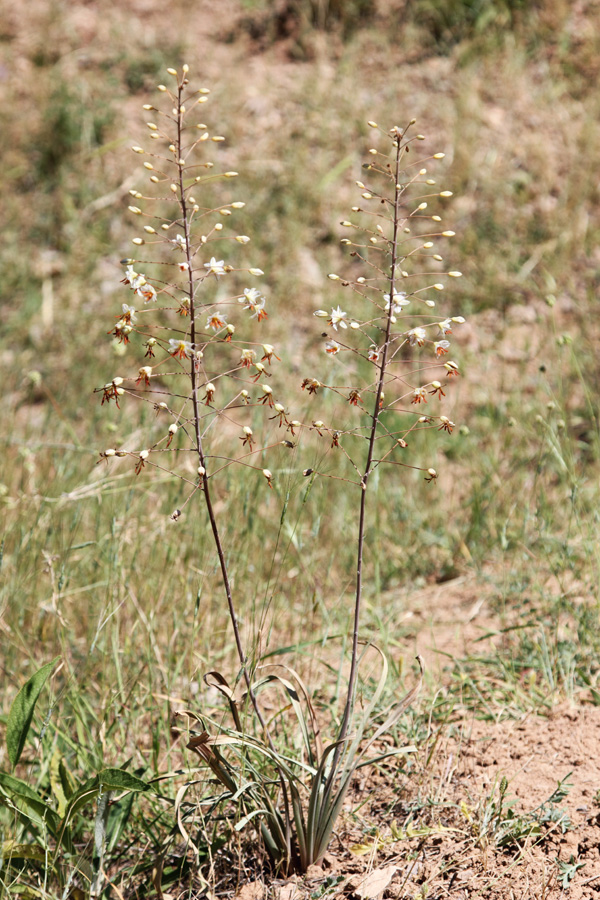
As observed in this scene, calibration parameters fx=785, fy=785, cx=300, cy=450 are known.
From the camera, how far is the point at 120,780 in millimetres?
1674

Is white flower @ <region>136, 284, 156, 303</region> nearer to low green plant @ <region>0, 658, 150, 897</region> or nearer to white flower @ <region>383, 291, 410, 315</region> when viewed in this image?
white flower @ <region>383, 291, 410, 315</region>

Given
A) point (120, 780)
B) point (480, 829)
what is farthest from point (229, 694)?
point (480, 829)

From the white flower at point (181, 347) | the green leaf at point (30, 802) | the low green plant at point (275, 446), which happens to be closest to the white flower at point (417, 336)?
the low green plant at point (275, 446)

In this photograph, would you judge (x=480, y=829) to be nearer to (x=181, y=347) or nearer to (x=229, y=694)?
(x=229, y=694)

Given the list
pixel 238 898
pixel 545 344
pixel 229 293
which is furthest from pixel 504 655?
pixel 229 293

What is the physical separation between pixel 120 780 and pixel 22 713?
0.31 metres

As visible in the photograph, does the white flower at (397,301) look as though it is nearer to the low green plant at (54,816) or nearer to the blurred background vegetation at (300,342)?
the blurred background vegetation at (300,342)

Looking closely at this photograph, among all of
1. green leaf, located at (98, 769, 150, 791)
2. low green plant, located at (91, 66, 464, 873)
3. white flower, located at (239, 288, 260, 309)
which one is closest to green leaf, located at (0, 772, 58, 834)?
green leaf, located at (98, 769, 150, 791)

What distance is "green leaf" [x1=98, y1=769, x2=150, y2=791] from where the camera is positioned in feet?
5.47

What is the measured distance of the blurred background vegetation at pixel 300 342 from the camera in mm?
2467

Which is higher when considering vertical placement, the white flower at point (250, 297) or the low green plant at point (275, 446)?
the white flower at point (250, 297)

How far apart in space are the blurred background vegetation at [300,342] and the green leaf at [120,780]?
351 millimetres

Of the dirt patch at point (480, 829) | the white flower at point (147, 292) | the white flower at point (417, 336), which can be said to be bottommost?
the dirt patch at point (480, 829)

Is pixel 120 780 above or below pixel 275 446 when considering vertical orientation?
below
